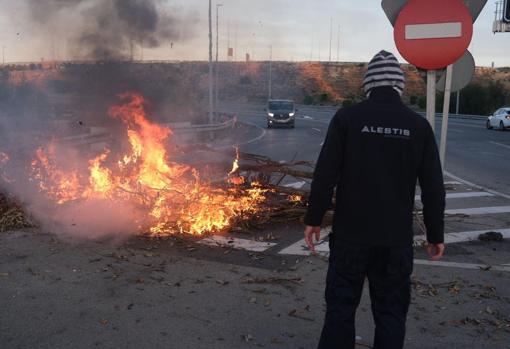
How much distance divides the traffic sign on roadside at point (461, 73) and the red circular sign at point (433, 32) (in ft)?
3.94

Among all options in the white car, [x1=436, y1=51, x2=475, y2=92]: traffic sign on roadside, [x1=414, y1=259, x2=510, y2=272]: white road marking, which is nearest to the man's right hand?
[x1=414, y1=259, x2=510, y2=272]: white road marking

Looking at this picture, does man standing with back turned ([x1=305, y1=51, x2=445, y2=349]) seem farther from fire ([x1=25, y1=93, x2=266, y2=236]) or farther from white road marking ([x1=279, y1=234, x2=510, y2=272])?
fire ([x1=25, y1=93, x2=266, y2=236])

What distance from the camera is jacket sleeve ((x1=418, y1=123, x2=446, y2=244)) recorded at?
3.07 meters

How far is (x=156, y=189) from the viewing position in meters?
7.07

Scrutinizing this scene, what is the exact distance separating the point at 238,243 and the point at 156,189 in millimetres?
1670

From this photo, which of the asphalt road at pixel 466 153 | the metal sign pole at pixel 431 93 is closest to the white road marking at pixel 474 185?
the asphalt road at pixel 466 153

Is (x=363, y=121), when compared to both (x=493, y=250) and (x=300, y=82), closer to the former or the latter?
(x=493, y=250)

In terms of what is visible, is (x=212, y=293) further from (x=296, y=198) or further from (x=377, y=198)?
(x=296, y=198)

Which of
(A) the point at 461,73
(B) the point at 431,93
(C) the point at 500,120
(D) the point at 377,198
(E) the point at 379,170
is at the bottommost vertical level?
(C) the point at 500,120

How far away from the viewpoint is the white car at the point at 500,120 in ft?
99.0

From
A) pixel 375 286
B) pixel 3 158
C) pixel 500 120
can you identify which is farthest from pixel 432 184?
pixel 500 120

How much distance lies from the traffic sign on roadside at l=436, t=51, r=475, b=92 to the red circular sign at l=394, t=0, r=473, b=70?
3.94 feet

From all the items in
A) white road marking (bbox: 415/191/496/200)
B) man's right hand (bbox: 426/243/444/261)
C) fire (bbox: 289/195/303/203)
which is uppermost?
man's right hand (bbox: 426/243/444/261)

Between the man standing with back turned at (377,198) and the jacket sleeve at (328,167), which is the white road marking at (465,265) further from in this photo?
the jacket sleeve at (328,167)
